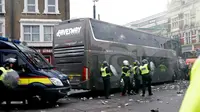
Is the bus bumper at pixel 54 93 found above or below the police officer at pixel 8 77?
below

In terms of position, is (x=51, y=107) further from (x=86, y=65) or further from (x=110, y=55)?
(x=110, y=55)

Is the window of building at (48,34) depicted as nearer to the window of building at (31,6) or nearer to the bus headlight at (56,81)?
the window of building at (31,6)

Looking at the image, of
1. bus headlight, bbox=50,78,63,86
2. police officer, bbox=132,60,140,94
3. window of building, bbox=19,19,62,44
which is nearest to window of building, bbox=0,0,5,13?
window of building, bbox=19,19,62,44

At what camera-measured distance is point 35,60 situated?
9.84 m

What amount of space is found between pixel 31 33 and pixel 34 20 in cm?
126

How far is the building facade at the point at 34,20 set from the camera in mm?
26422

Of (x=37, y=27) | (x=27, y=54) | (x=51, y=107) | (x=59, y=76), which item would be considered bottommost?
(x=51, y=107)

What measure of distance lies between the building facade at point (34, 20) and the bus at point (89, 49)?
13.4 meters

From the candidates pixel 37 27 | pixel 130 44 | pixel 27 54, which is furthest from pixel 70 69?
pixel 37 27

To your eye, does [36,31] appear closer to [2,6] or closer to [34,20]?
[34,20]

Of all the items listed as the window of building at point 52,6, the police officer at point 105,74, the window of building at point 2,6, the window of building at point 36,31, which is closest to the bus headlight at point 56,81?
the police officer at point 105,74

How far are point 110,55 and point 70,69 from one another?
2.09 m

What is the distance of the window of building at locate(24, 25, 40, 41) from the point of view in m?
26.7

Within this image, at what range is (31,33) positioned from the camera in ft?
87.7
